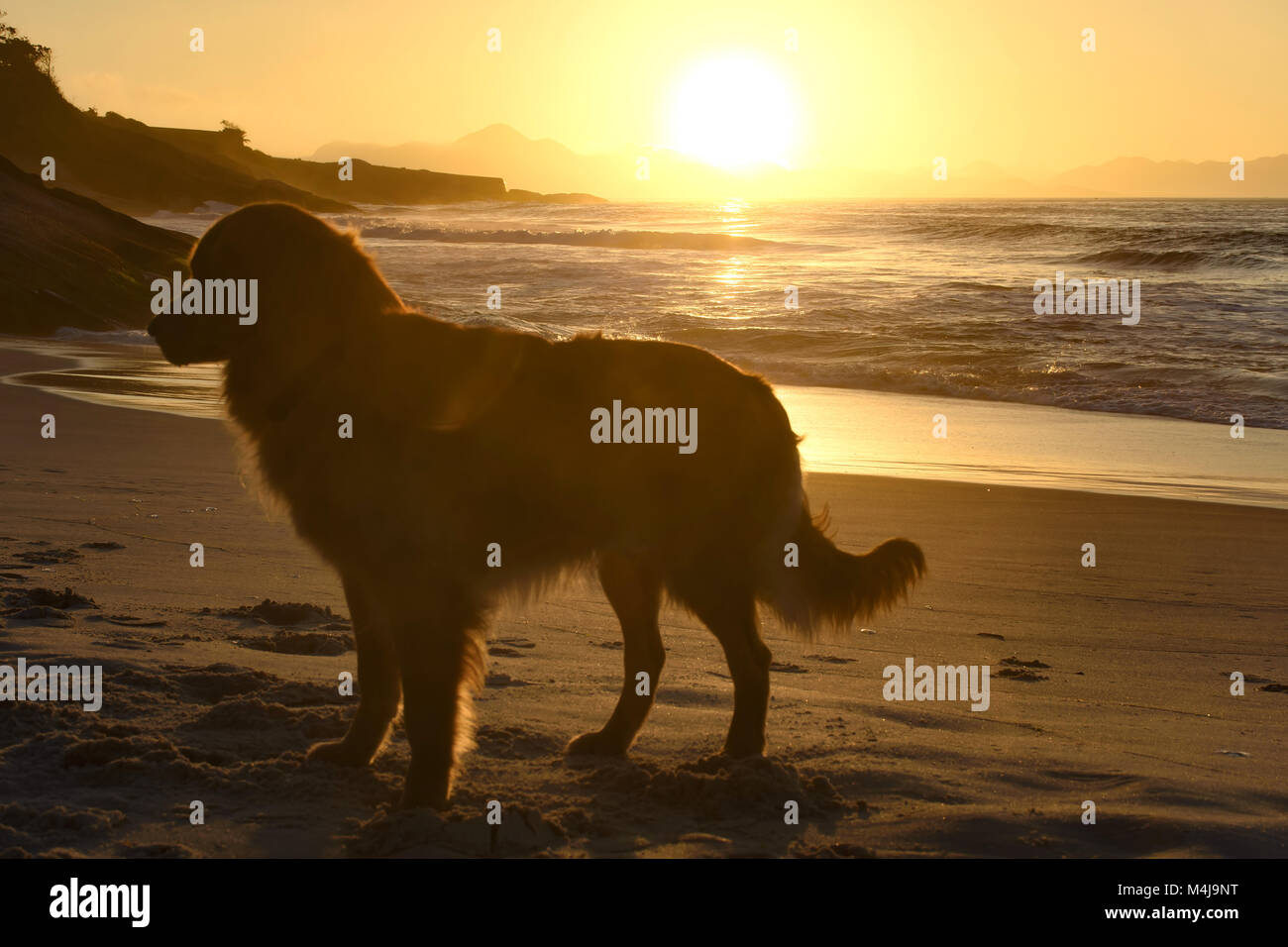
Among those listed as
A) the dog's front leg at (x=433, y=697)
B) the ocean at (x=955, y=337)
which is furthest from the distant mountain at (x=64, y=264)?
the dog's front leg at (x=433, y=697)

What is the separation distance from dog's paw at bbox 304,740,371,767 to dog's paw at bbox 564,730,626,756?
73 cm

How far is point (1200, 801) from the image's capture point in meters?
3.66

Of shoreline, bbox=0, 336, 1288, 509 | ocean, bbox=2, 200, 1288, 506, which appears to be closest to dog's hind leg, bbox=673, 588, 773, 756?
shoreline, bbox=0, 336, 1288, 509

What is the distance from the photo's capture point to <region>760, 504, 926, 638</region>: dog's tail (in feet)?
13.4

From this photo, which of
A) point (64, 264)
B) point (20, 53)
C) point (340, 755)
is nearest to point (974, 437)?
point (340, 755)

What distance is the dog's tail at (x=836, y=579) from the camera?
409cm

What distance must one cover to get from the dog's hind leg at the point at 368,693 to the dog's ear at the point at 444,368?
73cm

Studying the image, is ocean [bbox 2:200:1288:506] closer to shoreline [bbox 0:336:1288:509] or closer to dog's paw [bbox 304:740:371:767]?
shoreline [bbox 0:336:1288:509]

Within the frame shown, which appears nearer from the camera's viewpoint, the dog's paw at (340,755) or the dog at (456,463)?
the dog at (456,463)

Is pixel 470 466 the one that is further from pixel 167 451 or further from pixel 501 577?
pixel 167 451

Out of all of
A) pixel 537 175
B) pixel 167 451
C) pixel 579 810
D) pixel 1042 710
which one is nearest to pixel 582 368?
pixel 579 810

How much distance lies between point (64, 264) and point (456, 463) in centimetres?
1881

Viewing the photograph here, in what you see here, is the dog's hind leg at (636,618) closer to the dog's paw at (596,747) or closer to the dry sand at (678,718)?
the dog's paw at (596,747)
